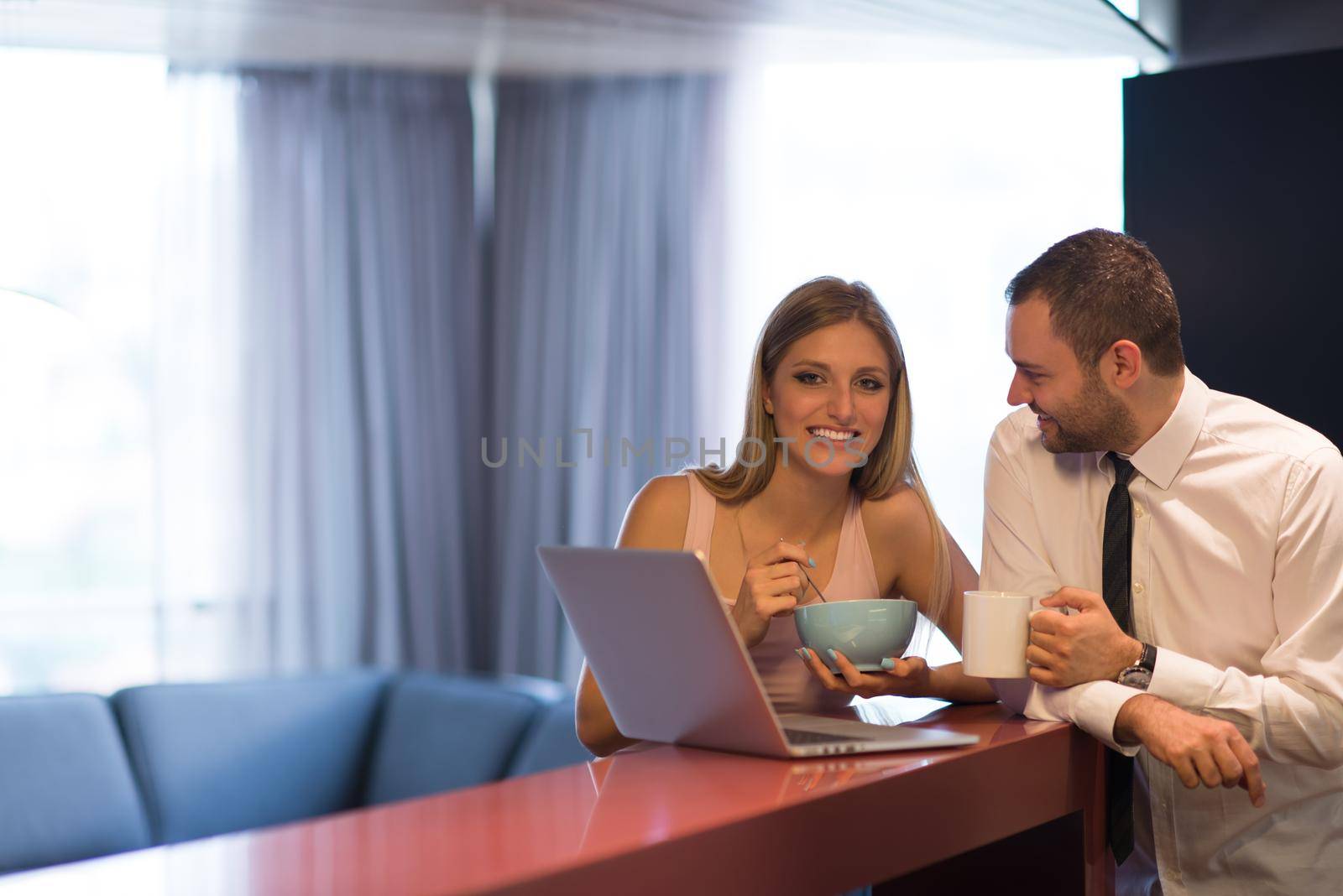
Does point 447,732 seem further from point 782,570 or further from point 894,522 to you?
point 782,570

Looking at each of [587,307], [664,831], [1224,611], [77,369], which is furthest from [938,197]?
[664,831]

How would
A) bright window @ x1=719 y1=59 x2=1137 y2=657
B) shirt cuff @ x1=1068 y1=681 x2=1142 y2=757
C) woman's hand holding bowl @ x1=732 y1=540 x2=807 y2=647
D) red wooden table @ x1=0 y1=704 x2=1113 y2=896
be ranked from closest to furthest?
red wooden table @ x1=0 y1=704 x2=1113 y2=896
shirt cuff @ x1=1068 y1=681 x2=1142 y2=757
woman's hand holding bowl @ x1=732 y1=540 x2=807 y2=647
bright window @ x1=719 y1=59 x2=1137 y2=657

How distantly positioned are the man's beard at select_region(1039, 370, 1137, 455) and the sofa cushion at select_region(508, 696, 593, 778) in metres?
1.59

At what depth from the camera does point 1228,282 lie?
7.69 ft

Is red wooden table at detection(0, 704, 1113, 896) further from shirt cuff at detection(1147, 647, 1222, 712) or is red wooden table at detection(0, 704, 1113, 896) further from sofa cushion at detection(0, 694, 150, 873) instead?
sofa cushion at detection(0, 694, 150, 873)

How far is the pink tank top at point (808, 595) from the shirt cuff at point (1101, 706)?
1.45ft

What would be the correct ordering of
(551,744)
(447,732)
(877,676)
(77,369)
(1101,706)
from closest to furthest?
(1101,706)
(877,676)
(551,744)
(447,732)
(77,369)

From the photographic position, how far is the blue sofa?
9.52 feet

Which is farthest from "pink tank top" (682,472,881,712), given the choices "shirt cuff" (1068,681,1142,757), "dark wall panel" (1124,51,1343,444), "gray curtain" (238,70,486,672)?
"gray curtain" (238,70,486,672)

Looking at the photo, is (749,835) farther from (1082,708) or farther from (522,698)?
(522,698)

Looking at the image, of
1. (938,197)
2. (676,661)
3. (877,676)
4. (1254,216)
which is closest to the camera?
(676,661)

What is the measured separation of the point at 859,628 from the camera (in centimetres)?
142

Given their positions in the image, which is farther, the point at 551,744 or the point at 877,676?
the point at 551,744

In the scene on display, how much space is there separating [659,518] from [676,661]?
72cm
